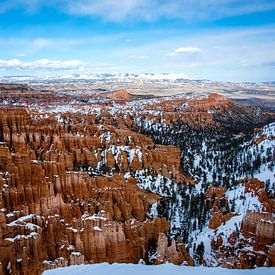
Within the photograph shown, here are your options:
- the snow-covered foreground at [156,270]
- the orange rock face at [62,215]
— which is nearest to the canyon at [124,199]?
the orange rock face at [62,215]

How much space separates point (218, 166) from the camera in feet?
192

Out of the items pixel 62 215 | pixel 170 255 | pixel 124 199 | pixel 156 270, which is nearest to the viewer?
pixel 156 270

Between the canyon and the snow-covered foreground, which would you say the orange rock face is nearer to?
the canyon

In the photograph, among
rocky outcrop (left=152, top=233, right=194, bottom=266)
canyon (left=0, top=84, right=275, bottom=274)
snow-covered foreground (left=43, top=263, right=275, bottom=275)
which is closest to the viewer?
snow-covered foreground (left=43, top=263, right=275, bottom=275)

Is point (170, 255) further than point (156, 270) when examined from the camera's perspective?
Yes

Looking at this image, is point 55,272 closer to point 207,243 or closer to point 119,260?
point 119,260

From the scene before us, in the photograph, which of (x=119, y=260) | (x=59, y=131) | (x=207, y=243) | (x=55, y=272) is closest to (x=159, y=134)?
(x=59, y=131)

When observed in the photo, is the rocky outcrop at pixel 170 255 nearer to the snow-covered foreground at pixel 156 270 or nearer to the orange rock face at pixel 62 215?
the orange rock face at pixel 62 215

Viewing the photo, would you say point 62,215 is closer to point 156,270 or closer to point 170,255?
point 170,255

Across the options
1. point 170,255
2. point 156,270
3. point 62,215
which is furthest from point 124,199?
point 156,270

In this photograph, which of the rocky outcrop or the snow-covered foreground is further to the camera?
the rocky outcrop

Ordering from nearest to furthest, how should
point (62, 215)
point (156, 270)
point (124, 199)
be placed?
point (156, 270) < point (62, 215) < point (124, 199)

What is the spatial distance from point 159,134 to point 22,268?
64365 millimetres

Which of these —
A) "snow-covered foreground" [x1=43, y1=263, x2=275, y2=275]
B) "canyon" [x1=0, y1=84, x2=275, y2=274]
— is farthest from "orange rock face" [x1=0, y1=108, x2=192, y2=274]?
"snow-covered foreground" [x1=43, y1=263, x2=275, y2=275]
